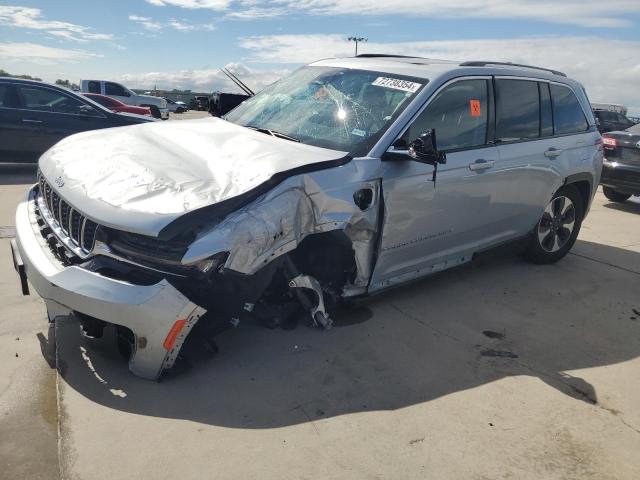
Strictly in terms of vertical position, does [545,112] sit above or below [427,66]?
below

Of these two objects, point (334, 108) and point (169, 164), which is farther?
point (334, 108)

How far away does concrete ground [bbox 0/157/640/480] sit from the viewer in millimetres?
2463

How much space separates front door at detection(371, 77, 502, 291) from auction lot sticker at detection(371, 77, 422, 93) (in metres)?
0.17

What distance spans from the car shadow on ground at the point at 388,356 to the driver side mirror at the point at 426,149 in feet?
4.00

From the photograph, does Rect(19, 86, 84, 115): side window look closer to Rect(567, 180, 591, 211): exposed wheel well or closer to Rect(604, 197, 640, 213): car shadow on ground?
Rect(567, 180, 591, 211): exposed wheel well

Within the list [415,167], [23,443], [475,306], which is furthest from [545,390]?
[23,443]

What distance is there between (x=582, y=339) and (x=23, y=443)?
3.62 m

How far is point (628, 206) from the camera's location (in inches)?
363

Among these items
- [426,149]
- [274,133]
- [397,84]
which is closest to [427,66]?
[397,84]

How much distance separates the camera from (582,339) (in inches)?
156

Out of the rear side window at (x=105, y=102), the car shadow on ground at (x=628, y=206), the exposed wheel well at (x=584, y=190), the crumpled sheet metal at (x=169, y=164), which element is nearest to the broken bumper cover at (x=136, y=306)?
A: the crumpled sheet metal at (x=169, y=164)

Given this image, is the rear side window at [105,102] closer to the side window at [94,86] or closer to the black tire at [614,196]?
the side window at [94,86]

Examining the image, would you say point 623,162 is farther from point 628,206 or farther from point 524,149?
point 524,149

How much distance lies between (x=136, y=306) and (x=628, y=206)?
909 centimetres
